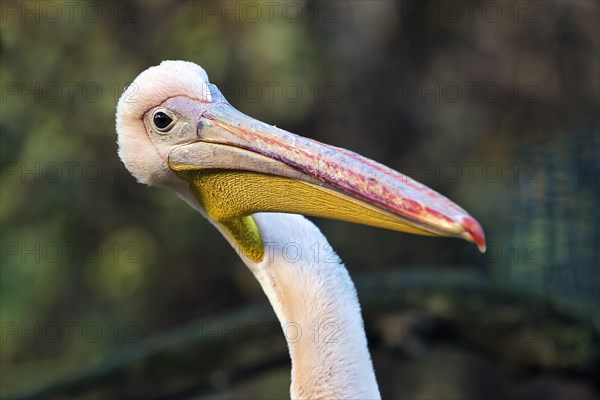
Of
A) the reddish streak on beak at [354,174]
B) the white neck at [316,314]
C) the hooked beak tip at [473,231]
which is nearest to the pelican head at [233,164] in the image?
the reddish streak on beak at [354,174]

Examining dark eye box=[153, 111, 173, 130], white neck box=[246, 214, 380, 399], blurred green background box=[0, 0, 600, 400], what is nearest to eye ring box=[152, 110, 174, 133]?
dark eye box=[153, 111, 173, 130]

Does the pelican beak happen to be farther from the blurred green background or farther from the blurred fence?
the blurred green background

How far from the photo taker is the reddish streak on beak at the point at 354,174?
7.29 ft

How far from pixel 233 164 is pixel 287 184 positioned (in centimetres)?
18

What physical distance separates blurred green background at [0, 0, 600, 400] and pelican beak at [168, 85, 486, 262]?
3248 millimetres

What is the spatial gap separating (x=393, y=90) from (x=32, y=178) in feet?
10.4

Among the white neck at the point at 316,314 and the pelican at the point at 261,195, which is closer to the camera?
the pelican at the point at 261,195

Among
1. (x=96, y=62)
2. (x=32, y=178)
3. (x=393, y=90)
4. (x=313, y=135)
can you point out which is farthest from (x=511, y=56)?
(x=32, y=178)

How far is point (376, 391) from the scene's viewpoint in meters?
2.79

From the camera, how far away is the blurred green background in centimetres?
738

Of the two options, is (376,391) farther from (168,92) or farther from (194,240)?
(194,240)

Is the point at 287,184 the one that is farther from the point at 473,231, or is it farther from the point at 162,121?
the point at 473,231

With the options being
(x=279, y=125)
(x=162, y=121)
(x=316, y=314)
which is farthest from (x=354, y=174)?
(x=279, y=125)

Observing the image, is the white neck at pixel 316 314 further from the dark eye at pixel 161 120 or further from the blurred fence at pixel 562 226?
the blurred fence at pixel 562 226
